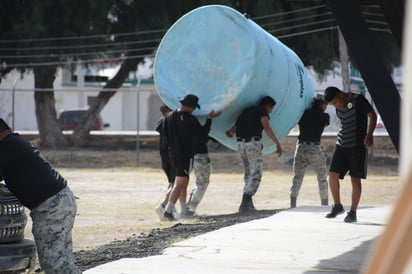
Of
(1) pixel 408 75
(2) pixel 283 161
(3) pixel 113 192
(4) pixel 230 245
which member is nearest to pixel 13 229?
(4) pixel 230 245

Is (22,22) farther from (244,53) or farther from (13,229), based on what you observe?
(13,229)

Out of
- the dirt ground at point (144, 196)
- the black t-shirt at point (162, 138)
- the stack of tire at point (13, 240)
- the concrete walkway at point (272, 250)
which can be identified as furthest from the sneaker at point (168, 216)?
the stack of tire at point (13, 240)

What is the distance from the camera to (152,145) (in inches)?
1331

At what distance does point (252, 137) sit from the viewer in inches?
501

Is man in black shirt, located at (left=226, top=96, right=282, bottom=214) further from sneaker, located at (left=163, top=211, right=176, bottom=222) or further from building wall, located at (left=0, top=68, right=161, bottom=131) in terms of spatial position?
building wall, located at (left=0, top=68, right=161, bottom=131)

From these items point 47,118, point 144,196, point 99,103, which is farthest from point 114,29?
point 144,196

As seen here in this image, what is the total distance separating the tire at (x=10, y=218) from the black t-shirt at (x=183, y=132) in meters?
5.84

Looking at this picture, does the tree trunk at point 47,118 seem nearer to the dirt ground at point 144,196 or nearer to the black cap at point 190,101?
the dirt ground at point 144,196

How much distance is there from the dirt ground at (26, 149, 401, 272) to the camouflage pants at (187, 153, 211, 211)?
0.86ft

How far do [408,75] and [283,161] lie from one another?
2533 cm

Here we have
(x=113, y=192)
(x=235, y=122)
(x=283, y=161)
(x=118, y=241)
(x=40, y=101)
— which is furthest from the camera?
(x=40, y=101)

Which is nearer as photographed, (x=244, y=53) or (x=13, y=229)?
(x=13, y=229)

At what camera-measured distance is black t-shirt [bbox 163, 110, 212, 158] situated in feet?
39.1

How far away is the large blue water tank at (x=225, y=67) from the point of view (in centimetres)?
1199
